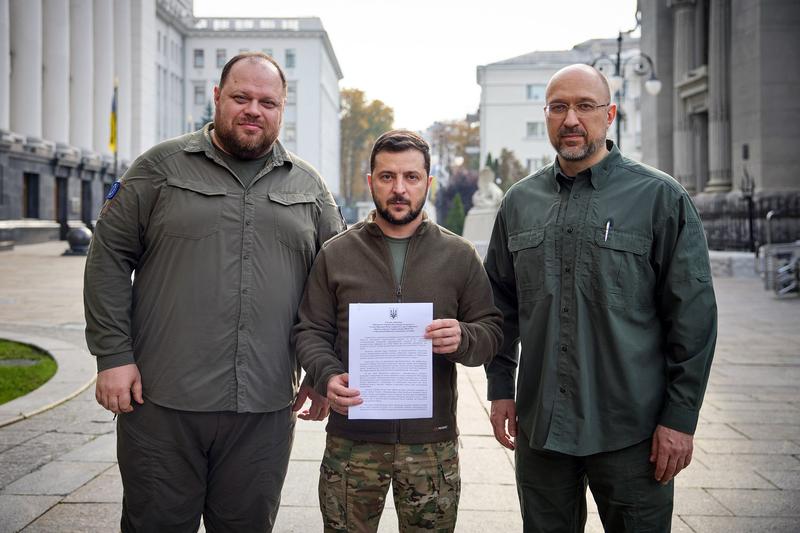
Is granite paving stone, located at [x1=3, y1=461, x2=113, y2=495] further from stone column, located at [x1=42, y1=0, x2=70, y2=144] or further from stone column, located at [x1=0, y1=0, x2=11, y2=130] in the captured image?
stone column, located at [x1=42, y1=0, x2=70, y2=144]

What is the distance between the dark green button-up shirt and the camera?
10.4ft

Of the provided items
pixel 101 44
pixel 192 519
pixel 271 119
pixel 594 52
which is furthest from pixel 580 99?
pixel 594 52

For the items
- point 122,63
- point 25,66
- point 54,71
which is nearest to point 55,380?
point 25,66

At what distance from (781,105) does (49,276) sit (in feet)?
76.0

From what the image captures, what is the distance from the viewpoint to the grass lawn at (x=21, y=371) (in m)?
8.08

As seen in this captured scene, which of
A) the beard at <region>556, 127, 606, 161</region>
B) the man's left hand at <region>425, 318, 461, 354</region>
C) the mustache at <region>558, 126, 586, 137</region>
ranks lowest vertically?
the man's left hand at <region>425, 318, 461, 354</region>

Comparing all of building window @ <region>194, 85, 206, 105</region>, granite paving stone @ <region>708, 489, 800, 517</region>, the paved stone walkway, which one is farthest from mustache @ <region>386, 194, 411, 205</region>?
building window @ <region>194, 85, 206, 105</region>

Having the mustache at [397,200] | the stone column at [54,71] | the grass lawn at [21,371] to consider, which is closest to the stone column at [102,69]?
the stone column at [54,71]

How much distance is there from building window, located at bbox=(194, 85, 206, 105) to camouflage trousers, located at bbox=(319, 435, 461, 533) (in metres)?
95.3

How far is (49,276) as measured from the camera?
70.7ft

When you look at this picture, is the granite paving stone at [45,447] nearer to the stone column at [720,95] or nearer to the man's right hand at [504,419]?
the man's right hand at [504,419]

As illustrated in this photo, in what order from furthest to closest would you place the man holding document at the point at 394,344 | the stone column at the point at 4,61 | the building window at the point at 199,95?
the building window at the point at 199,95 < the stone column at the point at 4,61 < the man holding document at the point at 394,344

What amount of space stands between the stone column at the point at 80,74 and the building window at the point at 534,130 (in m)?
45.8

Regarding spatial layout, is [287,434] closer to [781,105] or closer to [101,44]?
[781,105]
